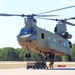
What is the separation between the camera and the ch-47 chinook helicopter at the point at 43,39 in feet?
136

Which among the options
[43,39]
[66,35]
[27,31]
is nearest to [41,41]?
[43,39]

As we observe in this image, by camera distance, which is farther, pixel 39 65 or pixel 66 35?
pixel 66 35

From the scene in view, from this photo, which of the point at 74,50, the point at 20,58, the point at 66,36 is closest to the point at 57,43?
the point at 66,36

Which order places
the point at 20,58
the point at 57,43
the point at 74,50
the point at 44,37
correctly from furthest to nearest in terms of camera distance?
the point at 20,58 < the point at 74,50 < the point at 57,43 < the point at 44,37

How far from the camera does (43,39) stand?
44.2 metres

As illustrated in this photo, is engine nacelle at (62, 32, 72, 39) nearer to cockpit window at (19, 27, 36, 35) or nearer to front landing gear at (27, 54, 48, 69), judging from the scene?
front landing gear at (27, 54, 48, 69)

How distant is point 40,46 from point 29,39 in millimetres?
2986

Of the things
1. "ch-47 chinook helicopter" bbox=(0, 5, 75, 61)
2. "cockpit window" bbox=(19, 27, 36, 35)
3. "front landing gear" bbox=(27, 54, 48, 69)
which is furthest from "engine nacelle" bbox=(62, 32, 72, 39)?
"cockpit window" bbox=(19, 27, 36, 35)

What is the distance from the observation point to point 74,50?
14188cm

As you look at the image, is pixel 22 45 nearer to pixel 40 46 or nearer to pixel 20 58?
pixel 40 46

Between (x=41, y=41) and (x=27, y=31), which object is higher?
(x=27, y=31)

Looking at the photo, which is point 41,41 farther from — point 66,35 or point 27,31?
point 66,35

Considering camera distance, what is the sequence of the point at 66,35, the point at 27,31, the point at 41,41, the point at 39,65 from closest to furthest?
the point at 27,31
the point at 41,41
the point at 39,65
the point at 66,35

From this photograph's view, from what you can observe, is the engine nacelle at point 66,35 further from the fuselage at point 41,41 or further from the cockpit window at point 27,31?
the cockpit window at point 27,31
